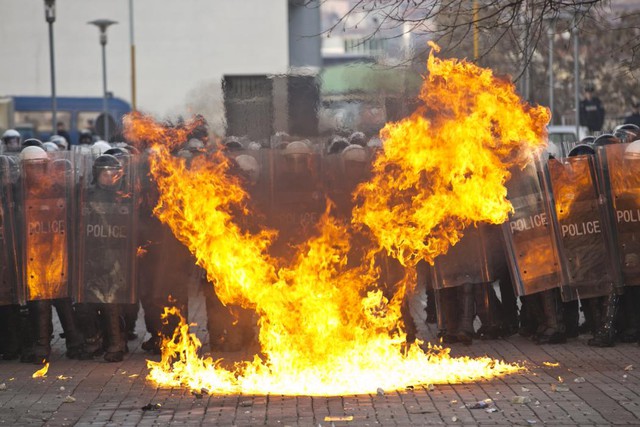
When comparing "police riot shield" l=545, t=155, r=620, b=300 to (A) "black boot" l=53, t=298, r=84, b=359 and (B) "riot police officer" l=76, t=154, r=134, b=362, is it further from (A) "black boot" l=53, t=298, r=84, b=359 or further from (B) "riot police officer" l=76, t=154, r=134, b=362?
(A) "black boot" l=53, t=298, r=84, b=359

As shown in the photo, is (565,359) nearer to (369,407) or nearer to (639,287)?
(639,287)

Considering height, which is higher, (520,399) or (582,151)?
(582,151)

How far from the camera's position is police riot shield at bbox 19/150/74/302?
1122 cm

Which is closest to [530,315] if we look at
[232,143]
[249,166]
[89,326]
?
[249,166]

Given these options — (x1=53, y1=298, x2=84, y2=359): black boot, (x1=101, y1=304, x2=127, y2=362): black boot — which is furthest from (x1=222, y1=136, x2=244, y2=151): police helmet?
(x1=53, y1=298, x2=84, y2=359): black boot

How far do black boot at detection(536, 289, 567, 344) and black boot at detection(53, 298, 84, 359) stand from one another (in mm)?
4252

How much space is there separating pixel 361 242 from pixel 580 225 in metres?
2.43

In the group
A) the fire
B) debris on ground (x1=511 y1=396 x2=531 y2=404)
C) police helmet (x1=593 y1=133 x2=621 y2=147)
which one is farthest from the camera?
police helmet (x1=593 y1=133 x2=621 y2=147)

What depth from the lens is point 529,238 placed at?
1152 centimetres

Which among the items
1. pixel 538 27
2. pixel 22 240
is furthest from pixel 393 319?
pixel 22 240

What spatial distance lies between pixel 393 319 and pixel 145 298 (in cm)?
314

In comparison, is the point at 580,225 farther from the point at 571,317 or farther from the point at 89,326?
the point at 89,326

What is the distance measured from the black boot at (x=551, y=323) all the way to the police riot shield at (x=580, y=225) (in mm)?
156

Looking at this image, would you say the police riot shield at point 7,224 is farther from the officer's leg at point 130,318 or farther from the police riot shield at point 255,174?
the police riot shield at point 255,174
